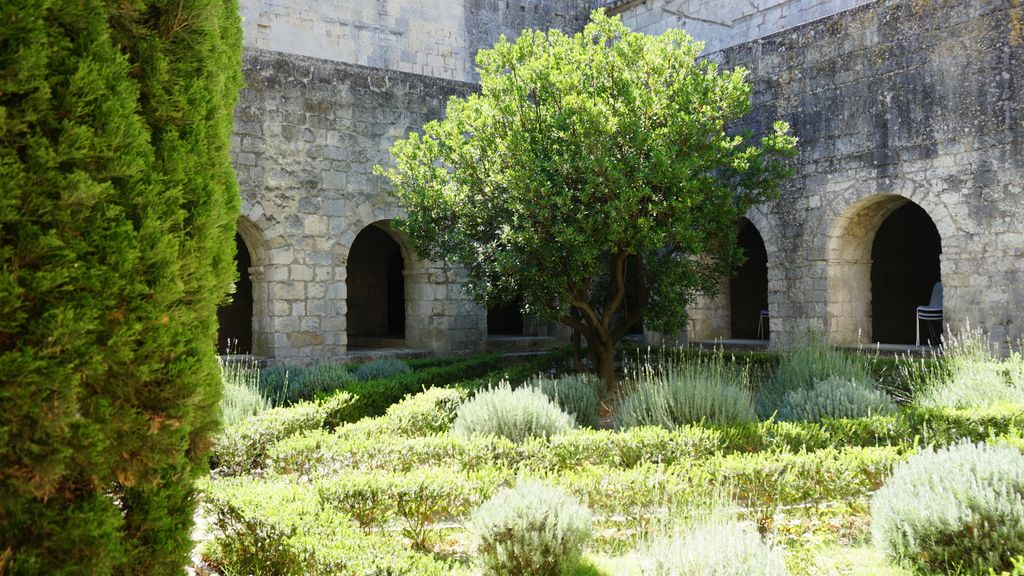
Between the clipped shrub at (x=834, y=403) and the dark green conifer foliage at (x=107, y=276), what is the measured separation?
13.4ft

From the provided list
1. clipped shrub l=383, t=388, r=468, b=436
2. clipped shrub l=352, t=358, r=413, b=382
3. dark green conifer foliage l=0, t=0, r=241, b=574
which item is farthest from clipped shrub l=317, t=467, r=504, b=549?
clipped shrub l=352, t=358, r=413, b=382

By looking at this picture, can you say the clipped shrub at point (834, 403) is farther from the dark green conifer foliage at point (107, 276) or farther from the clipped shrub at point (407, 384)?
the dark green conifer foliage at point (107, 276)

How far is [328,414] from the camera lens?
5.43 metres

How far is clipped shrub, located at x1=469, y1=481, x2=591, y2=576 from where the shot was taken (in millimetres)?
3018

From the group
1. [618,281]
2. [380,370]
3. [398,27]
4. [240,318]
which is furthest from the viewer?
[398,27]

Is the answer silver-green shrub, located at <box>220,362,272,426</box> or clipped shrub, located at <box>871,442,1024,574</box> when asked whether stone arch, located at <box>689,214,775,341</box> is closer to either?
silver-green shrub, located at <box>220,362,272,426</box>

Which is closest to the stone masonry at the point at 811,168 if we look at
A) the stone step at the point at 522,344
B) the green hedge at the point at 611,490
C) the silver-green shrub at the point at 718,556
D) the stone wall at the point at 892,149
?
the stone wall at the point at 892,149

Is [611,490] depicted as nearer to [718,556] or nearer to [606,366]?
[718,556]

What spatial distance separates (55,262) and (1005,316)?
27.0 feet

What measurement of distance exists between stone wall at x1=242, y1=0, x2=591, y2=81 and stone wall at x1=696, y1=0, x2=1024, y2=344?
771 cm

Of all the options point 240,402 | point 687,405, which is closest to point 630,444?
point 687,405

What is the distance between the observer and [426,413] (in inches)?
211

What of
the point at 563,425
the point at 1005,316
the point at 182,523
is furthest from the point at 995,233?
the point at 182,523

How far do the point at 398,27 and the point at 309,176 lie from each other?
7940 mm
